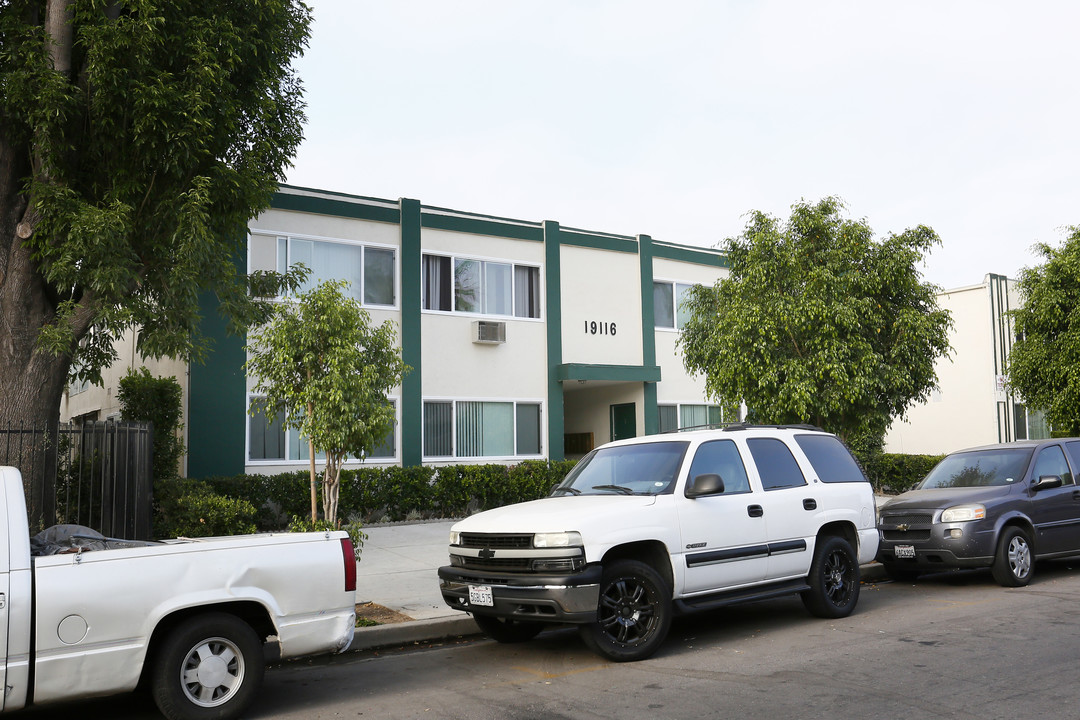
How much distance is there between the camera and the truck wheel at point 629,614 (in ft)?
23.2

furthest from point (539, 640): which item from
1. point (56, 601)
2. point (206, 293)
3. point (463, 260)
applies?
point (463, 260)

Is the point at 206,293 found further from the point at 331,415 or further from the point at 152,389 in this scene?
the point at 331,415

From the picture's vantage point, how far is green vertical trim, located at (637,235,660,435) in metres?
21.5

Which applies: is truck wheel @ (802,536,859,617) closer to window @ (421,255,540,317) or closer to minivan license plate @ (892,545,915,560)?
minivan license plate @ (892,545,915,560)

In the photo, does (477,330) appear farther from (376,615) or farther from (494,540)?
(494,540)

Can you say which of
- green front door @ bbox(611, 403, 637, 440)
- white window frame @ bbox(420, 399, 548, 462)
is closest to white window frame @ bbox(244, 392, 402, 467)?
white window frame @ bbox(420, 399, 548, 462)

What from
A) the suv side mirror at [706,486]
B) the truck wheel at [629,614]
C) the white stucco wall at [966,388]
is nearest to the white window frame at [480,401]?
the suv side mirror at [706,486]

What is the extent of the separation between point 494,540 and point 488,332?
11.9 metres

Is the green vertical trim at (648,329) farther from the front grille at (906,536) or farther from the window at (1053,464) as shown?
the window at (1053,464)

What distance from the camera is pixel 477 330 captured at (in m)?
19.1

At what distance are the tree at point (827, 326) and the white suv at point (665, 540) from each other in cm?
410

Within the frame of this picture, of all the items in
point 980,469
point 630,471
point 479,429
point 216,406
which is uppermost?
point 216,406

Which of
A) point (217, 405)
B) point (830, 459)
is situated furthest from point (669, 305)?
point (830, 459)

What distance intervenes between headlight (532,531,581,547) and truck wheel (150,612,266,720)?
221cm
